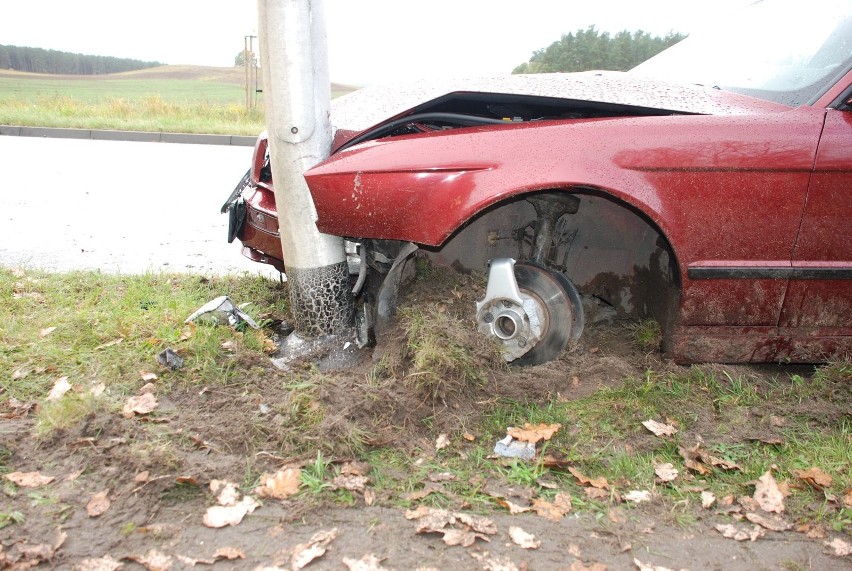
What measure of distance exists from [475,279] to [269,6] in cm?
155

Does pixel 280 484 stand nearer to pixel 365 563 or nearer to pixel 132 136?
pixel 365 563

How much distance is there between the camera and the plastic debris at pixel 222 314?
3715mm

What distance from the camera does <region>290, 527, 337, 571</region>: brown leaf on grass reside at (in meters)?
2.08

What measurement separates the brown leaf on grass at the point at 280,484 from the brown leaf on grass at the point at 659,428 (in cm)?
145

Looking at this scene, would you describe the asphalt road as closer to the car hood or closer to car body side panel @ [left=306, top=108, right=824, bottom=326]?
the car hood

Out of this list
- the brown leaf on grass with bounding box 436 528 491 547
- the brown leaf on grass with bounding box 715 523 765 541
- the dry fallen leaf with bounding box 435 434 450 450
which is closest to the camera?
the brown leaf on grass with bounding box 436 528 491 547

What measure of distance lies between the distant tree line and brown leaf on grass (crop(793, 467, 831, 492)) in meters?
7.20

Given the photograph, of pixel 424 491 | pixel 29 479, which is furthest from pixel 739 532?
pixel 29 479

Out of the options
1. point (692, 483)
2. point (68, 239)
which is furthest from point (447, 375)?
point (68, 239)

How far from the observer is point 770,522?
2.38m

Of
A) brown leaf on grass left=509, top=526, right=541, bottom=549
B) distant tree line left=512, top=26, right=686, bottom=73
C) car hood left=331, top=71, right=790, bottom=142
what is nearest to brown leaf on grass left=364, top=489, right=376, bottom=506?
brown leaf on grass left=509, top=526, right=541, bottom=549

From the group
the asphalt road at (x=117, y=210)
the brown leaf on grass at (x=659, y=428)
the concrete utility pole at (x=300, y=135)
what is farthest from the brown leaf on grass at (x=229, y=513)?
the asphalt road at (x=117, y=210)

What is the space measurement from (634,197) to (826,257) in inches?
34.8

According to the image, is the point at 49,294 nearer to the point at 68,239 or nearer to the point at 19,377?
the point at 19,377
